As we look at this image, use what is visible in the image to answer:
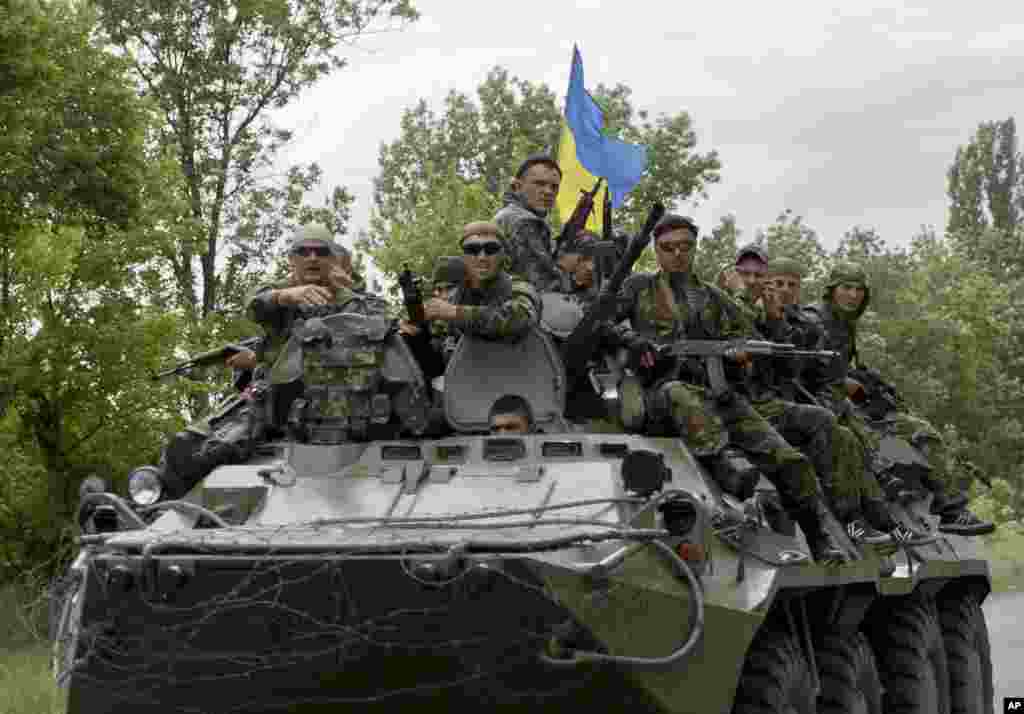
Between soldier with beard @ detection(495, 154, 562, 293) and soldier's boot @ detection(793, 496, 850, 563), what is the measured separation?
7.64 feet

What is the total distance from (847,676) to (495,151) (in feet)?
131

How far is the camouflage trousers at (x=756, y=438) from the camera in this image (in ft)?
39.2

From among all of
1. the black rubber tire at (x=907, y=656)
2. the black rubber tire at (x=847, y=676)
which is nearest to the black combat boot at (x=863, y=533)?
the black rubber tire at (x=847, y=676)

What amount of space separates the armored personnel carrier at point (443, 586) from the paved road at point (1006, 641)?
23.8 ft

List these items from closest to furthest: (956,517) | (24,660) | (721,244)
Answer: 1. (956,517)
2. (24,660)
3. (721,244)

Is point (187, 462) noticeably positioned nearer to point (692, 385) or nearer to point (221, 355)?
point (221, 355)

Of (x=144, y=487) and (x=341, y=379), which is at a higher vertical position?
(x=341, y=379)

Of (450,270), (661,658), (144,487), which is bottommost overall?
(661,658)

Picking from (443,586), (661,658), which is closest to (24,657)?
(443,586)

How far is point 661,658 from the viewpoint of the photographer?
32.3 feet

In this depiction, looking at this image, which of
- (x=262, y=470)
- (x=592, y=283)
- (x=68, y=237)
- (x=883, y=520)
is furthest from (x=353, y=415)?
(x=68, y=237)

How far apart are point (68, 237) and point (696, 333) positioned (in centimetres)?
972

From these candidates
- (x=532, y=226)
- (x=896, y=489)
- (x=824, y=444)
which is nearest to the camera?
(x=824, y=444)

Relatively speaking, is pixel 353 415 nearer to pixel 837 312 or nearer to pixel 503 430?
pixel 503 430
